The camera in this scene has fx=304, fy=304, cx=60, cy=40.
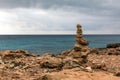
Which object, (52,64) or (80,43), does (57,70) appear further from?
(80,43)

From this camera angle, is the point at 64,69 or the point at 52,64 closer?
the point at 64,69

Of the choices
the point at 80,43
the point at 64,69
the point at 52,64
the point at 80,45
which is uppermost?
the point at 80,43

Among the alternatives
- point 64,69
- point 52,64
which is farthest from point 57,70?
point 64,69

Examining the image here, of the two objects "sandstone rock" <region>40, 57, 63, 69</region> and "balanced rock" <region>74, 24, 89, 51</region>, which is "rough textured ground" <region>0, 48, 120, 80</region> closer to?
"sandstone rock" <region>40, 57, 63, 69</region>

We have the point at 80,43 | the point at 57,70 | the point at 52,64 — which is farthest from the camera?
the point at 80,43

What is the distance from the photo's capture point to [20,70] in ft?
101

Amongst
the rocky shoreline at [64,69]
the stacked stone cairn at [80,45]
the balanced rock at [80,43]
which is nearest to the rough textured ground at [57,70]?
the rocky shoreline at [64,69]

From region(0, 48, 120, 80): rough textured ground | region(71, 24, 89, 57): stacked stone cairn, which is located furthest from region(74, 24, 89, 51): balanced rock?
region(0, 48, 120, 80): rough textured ground

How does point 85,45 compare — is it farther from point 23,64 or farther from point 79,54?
point 23,64

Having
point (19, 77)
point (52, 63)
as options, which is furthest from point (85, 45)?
point (19, 77)

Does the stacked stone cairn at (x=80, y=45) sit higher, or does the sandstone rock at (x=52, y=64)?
the stacked stone cairn at (x=80, y=45)

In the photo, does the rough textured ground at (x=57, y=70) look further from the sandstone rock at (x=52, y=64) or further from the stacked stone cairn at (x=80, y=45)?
the stacked stone cairn at (x=80, y=45)

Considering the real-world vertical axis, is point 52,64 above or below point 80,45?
below

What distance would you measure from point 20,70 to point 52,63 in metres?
3.60
